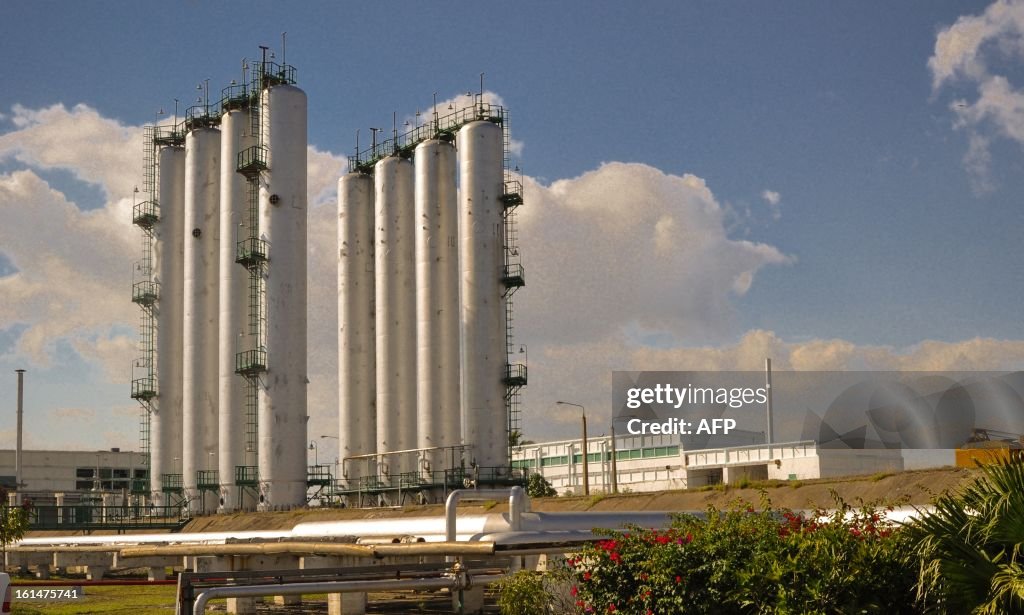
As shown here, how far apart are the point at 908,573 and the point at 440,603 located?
756 inches

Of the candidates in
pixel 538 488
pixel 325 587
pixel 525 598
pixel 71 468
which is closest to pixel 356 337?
pixel 538 488

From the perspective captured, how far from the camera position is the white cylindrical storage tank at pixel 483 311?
53875 millimetres

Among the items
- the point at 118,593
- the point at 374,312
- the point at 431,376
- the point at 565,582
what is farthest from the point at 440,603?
the point at 374,312

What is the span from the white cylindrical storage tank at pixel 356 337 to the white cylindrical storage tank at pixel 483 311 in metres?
9.98

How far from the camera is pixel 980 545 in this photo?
1192cm

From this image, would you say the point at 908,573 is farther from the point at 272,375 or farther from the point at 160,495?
the point at 160,495

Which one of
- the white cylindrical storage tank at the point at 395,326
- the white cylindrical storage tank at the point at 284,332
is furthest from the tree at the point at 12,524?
the white cylindrical storage tank at the point at 395,326

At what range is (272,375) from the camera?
56594 mm

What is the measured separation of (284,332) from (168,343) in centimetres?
1591

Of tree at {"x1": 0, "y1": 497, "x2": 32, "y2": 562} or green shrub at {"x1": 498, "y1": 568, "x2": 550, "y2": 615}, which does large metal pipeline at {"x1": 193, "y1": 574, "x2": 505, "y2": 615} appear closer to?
green shrub at {"x1": 498, "y1": 568, "x2": 550, "y2": 615}

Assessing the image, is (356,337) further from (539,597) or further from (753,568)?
(753,568)

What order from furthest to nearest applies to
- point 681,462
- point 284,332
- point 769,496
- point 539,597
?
point 681,462
point 284,332
point 769,496
point 539,597

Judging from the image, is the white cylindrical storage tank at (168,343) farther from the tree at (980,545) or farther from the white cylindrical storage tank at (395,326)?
the tree at (980,545)

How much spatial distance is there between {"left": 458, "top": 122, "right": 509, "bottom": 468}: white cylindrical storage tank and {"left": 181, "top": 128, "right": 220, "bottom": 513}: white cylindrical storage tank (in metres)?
18.9
